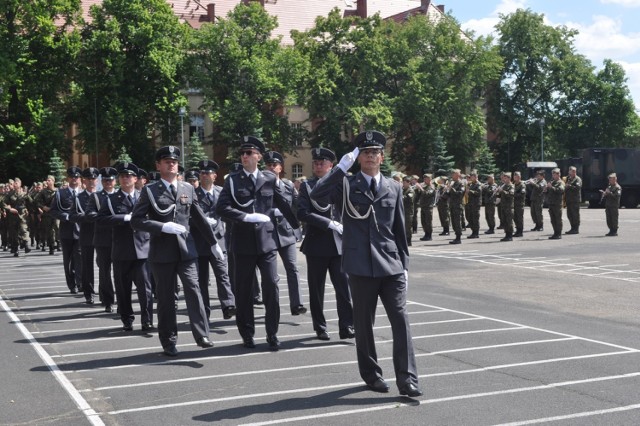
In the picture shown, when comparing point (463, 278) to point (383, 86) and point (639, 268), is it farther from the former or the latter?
point (383, 86)

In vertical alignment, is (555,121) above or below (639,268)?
above

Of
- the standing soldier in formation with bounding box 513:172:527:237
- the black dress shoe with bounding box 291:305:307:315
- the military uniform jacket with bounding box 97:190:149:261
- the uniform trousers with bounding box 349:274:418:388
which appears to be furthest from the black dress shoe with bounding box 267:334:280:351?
the standing soldier in formation with bounding box 513:172:527:237

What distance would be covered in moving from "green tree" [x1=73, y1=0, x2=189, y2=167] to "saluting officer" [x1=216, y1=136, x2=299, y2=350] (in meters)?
46.9

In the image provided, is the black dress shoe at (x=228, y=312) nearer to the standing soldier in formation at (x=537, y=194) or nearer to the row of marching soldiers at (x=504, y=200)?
the row of marching soldiers at (x=504, y=200)

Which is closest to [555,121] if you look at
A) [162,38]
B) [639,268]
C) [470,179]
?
[162,38]

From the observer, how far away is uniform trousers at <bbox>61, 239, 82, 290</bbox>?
14461 millimetres

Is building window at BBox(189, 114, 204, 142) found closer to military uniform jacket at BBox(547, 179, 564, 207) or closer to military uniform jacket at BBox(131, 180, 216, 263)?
military uniform jacket at BBox(547, 179, 564, 207)

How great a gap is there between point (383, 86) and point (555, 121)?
16.3 meters

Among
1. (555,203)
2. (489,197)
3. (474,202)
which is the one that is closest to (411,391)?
(555,203)

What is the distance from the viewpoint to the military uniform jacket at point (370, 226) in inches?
271

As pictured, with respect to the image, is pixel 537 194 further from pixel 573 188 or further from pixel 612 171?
pixel 612 171

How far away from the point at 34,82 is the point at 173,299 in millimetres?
47457

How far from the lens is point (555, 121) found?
72312 mm

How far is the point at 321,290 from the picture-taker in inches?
378
